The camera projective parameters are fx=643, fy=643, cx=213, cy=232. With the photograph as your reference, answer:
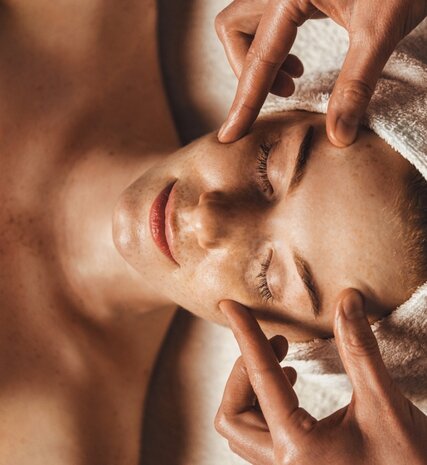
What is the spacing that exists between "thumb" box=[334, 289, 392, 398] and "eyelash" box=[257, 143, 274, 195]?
24 cm

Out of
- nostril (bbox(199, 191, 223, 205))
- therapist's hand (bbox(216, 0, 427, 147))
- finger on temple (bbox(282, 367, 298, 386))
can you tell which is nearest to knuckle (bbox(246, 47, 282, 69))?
therapist's hand (bbox(216, 0, 427, 147))

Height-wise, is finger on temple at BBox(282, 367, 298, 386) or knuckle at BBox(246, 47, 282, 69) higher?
knuckle at BBox(246, 47, 282, 69)

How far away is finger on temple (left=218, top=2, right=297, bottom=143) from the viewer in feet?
3.29

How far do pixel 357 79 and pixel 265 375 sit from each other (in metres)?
0.44

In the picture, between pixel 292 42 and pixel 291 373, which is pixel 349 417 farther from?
pixel 292 42

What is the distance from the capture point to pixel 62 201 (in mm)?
1400

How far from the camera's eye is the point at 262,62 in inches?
40.0

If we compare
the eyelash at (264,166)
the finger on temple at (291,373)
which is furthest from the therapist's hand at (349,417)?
the eyelash at (264,166)

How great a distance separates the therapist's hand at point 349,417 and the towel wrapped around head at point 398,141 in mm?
121

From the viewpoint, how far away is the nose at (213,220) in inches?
39.8

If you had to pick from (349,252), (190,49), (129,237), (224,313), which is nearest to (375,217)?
(349,252)

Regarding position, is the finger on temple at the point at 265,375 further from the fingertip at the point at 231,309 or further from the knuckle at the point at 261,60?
the knuckle at the point at 261,60

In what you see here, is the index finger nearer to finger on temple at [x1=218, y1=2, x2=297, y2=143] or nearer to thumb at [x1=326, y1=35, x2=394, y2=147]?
finger on temple at [x1=218, y1=2, x2=297, y2=143]

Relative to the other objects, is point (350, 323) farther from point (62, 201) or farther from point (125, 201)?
point (62, 201)
